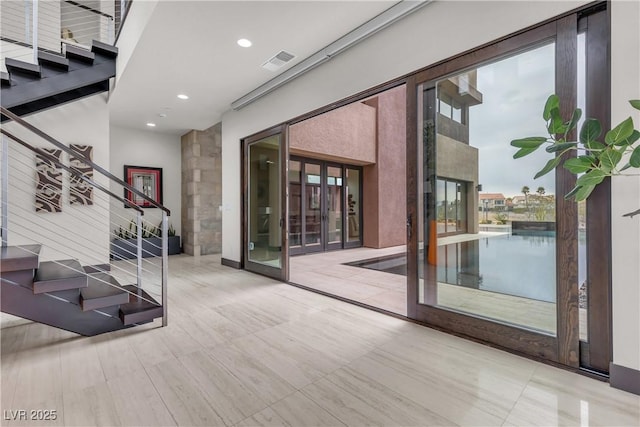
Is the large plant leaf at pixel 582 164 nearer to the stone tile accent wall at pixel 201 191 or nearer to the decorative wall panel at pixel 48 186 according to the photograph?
the decorative wall panel at pixel 48 186

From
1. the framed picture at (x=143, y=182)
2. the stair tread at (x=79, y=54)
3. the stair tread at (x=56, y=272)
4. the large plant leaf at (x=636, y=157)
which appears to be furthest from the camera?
the framed picture at (x=143, y=182)

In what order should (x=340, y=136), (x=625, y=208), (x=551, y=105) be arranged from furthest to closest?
1. (x=340, y=136)
2. (x=625, y=208)
3. (x=551, y=105)

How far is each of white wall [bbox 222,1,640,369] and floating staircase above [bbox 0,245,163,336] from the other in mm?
3076

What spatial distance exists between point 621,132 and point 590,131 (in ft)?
0.53

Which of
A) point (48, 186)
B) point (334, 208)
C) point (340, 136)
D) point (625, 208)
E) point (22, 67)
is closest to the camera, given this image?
point (625, 208)

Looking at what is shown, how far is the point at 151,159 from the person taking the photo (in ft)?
24.6

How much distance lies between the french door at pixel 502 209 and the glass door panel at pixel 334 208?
5270mm

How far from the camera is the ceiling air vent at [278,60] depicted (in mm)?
3742

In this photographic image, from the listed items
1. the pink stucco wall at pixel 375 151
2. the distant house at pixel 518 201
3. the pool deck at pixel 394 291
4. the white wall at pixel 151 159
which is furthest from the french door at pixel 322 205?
the distant house at pixel 518 201

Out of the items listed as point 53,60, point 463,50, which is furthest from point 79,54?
point 463,50

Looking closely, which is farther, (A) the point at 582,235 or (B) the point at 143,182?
(B) the point at 143,182

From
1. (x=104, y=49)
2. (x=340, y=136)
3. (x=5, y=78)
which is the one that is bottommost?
(x=5, y=78)

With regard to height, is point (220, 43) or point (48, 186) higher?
point (220, 43)

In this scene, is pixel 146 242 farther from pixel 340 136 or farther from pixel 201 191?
pixel 340 136
